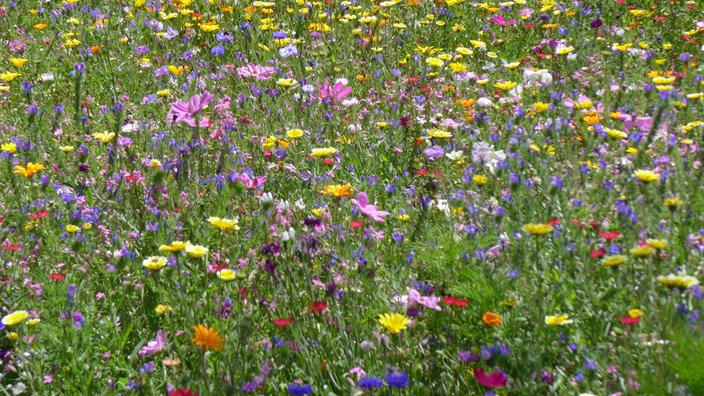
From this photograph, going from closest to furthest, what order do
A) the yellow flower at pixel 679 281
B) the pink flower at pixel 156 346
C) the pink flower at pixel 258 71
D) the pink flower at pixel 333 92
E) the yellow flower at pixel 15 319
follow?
the yellow flower at pixel 679 281
the yellow flower at pixel 15 319
the pink flower at pixel 156 346
the pink flower at pixel 333 92
the pink flower at pixel 258 71

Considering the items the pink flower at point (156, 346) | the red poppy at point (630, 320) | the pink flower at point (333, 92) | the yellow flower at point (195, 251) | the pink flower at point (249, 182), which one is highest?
the red poppy at point (630, 320)

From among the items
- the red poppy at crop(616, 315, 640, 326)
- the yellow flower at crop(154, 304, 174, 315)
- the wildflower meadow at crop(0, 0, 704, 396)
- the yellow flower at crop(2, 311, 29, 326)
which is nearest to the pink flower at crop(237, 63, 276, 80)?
the wildflower meadow at crop(0, 0, 704, 396)

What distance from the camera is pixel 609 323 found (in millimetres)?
1911

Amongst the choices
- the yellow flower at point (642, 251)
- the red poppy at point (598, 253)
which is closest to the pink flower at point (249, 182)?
the red poppy at point (598, 253)

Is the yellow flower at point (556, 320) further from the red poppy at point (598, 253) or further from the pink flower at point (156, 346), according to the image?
the pink flower at point (156, 346)

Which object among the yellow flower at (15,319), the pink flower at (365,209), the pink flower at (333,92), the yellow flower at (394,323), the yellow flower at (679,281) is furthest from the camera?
the pink flower at (333,92)

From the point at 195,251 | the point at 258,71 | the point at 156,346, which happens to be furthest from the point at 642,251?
the point at 258,71

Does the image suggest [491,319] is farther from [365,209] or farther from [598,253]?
[365,209]

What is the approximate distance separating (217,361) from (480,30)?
3.32 metres

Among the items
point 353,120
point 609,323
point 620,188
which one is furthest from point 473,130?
point 609,323

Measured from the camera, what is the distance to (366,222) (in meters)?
2.59

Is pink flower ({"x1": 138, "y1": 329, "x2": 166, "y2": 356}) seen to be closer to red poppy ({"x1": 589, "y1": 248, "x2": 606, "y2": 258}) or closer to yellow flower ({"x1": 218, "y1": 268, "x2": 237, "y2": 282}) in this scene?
yellow flower ({"x1": 218, "y1": 268, "x2": 237, "y2": 282})

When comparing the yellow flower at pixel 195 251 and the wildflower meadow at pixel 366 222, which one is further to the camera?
the yellow flower at pixel 195 251

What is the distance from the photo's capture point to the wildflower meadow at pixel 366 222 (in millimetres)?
1926
